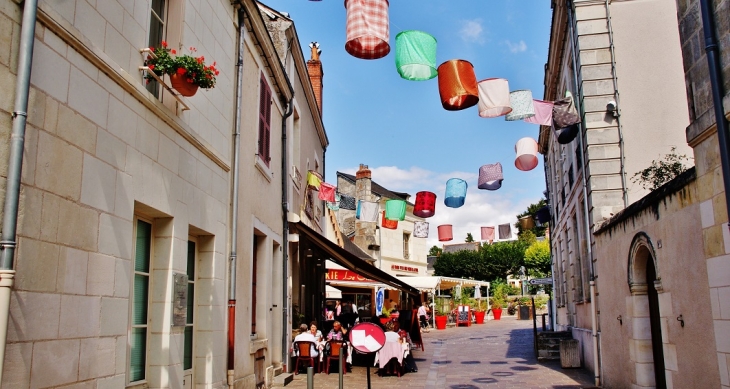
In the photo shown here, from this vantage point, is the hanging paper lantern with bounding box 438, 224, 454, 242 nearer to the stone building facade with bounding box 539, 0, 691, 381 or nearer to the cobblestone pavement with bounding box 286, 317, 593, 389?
the cobblestone pavement with bounding box 286, 317, 593, 389

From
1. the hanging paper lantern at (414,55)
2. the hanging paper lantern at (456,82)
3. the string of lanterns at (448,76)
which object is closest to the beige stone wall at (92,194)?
the string of lanterns at (448,76)

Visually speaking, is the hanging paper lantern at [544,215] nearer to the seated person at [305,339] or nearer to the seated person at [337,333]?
the seated person at [337,333]

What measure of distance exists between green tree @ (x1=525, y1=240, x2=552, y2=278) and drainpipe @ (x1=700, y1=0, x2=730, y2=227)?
49.7 m

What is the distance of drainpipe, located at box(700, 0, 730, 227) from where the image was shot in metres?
5.02

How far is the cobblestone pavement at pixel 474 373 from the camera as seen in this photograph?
11.0 meters

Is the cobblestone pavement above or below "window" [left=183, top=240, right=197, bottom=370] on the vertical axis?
below

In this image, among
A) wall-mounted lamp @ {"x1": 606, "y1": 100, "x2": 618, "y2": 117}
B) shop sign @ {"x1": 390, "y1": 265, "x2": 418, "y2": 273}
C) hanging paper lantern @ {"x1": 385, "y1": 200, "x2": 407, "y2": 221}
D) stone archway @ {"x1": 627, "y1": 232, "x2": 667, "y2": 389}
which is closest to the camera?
stone archway @ {"x1": 627, "y1": 232, "x2": 667, "y2": 389}

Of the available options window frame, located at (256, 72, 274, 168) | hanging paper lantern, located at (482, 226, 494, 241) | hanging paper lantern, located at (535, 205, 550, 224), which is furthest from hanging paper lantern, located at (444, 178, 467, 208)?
hanging paper lantern, located at (482, 226, 494, 241)

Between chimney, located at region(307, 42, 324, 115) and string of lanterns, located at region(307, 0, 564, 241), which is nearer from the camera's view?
string of lanterns, located at region(307, 0, 564, 241)

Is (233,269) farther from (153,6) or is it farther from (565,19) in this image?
(565,19)

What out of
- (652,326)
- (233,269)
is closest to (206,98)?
(233,269)

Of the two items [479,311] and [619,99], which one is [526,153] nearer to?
[619,99]

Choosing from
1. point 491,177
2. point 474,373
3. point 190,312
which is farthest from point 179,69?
point 491,177

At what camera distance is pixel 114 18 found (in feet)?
15.9
